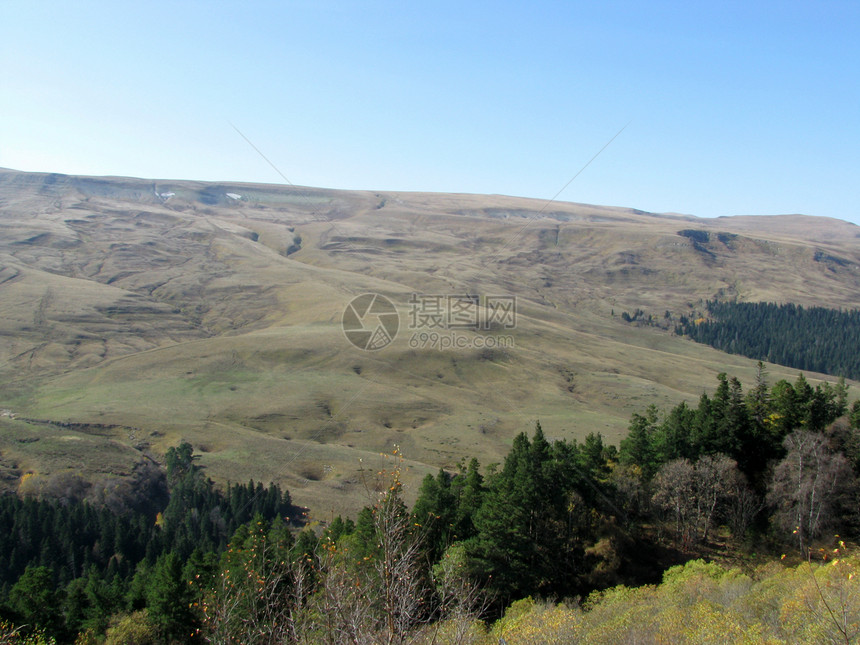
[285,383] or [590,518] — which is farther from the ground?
[590,518]

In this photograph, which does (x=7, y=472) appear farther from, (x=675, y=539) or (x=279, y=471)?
(x=675, y=539)

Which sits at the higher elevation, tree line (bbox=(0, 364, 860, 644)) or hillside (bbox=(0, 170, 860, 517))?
tree line (bbox=(0, 364, 860, 644))

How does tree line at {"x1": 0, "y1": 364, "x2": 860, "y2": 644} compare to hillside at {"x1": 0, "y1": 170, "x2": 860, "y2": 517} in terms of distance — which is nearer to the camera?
tree line at {"x1": 0, "y1": 364, "x2": 860, "y2": 644}

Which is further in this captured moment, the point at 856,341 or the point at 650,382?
the point at 856,341

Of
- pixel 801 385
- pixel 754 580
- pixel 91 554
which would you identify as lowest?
pixel 91 554

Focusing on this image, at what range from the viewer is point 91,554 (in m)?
64.2

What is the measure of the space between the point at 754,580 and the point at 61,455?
9697 centimetres

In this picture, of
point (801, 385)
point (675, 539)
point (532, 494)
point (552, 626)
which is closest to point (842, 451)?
point (801, 385)

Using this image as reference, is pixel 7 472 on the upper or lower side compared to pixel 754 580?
lower

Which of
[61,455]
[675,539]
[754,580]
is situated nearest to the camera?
[754,580]

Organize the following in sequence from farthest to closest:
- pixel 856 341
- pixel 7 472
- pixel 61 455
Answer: pixel 856 341, pixel 61 455, pixel 7 472

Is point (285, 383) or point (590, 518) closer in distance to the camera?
point (590, 518)

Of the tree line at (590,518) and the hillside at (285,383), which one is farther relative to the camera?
the hillside at (285,383)

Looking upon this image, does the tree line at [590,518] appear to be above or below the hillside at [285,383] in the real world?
above
